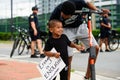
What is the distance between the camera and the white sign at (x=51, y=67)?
6.84 m

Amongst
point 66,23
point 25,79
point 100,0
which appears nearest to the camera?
point 66,23

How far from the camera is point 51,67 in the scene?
6879 millimetres

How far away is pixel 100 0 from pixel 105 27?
62.7 ft

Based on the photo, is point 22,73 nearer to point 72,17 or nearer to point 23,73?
point 23,73

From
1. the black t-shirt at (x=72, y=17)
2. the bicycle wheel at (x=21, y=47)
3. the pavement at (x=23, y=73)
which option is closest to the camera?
the black t-shirt at (x=72, y=17)

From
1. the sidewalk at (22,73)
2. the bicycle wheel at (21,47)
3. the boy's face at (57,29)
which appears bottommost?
the bicycle wheel at (21,47)

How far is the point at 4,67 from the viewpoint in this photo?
1262cm

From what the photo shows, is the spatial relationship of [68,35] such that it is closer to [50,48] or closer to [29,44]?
[50,48]

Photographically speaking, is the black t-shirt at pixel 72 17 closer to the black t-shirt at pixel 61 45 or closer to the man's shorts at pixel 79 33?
the man's shorts at pixel 79 33

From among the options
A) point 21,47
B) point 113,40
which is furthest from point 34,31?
point 113,40

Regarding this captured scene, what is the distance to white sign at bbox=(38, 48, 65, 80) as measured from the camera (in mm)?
6844

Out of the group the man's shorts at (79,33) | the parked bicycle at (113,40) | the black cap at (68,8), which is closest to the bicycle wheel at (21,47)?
the parked bicycle at (113,40)

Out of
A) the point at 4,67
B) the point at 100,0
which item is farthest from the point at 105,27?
the point at 100,0

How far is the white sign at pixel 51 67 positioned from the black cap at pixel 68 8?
0.73m
